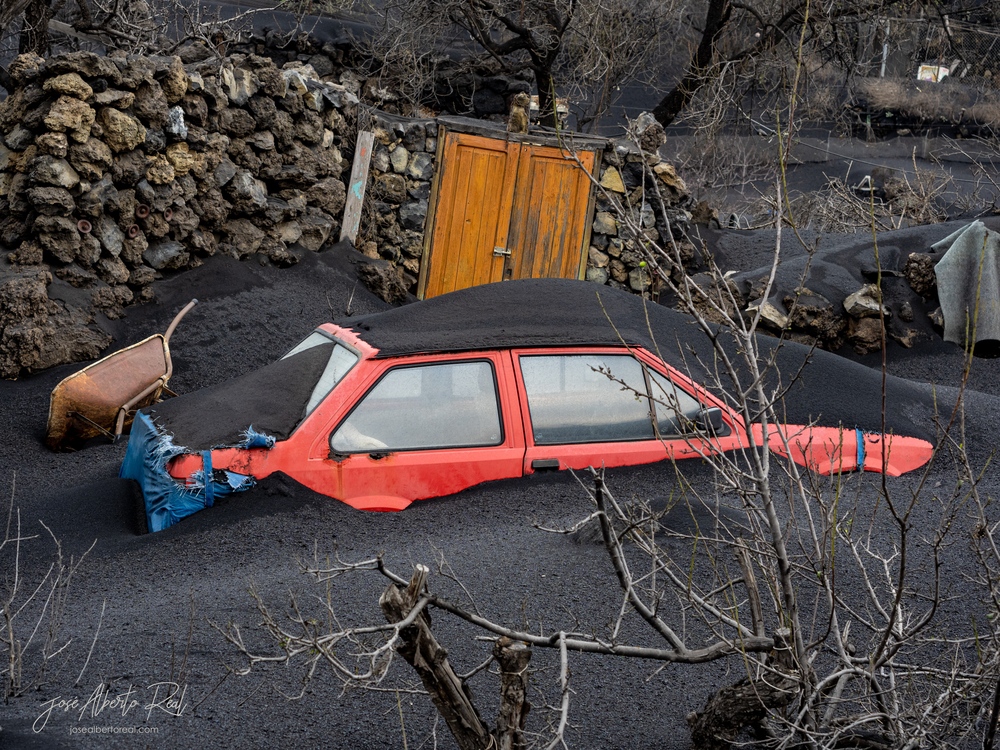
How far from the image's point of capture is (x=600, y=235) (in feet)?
41.9

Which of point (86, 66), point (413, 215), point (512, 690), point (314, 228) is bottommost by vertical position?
point (512, 690)

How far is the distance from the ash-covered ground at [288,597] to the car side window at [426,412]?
36 cm

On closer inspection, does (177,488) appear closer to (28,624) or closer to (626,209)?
(28,624)

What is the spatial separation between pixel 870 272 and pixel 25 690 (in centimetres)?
1086

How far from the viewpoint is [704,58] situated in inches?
645

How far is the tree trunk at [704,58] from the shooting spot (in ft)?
52.4

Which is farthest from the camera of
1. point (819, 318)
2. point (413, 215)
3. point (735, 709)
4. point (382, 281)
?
point (413, 215)

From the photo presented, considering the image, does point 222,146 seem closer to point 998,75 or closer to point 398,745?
point 398,745

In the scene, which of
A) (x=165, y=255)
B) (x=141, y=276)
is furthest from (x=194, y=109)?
(x=141, y=276)

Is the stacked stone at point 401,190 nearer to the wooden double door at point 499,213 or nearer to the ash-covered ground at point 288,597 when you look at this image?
the wooden double door at point 499,213

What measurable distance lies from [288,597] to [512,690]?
1.89 m

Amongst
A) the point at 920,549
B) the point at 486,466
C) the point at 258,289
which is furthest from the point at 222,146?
the point at 920,549

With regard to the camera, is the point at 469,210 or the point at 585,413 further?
the point at 469,210

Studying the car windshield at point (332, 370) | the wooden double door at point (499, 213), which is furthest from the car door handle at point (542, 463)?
the wooden double door at point (499, 213)
